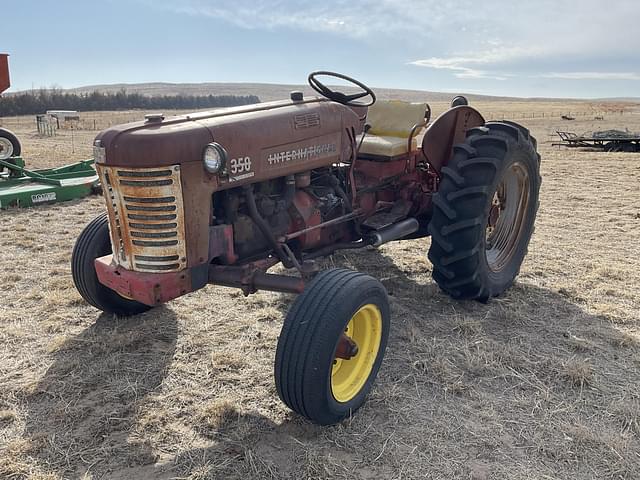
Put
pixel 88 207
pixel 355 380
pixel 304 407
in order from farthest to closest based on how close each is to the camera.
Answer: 1. pixel 88 207
2. pixel 355 380
3. pixel 304 407

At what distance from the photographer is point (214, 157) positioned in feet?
9.55

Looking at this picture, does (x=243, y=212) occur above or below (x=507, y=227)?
above

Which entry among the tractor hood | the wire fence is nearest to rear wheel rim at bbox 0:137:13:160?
the tractor hood

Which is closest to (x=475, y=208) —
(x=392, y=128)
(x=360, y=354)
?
(x=392, y=128)

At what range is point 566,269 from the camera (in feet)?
17.4

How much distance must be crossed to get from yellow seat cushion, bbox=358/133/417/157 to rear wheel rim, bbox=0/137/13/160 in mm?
8327

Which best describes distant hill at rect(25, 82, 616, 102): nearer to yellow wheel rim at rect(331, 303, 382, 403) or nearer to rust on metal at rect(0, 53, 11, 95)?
rust on metal at rect(0, 53, 11, 95)

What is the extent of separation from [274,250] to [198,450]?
136 cm

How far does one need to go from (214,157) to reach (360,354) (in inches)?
53.4

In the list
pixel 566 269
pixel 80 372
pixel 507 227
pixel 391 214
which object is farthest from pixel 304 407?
pixel 566 269

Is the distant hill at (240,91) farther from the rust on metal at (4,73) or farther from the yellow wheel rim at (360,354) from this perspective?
the yellow wheel rim at (360,354)

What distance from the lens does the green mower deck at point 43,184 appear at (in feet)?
25.4

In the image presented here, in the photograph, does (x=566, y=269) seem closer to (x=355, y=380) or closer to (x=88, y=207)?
(x=355, y=380)

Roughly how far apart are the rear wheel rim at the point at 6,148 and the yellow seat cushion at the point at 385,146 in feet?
27.3
